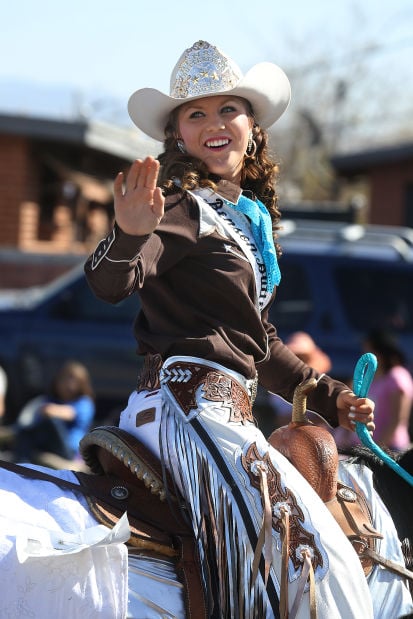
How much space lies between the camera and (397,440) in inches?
282

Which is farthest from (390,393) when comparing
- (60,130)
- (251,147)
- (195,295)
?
(60,130)

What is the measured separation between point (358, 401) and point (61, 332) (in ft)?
20.9

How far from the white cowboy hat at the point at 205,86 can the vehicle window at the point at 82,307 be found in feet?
20.0

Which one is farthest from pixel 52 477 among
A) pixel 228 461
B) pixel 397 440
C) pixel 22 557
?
pixel 397 440

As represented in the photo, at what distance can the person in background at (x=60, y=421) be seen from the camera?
7.82 m

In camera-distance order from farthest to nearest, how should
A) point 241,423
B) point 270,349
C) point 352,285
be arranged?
point 352,285 < point 270,349 < point 241,423

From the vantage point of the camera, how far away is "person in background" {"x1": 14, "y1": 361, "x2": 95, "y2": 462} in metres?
7.82

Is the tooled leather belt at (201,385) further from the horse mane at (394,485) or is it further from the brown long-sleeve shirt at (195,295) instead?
the horse mane at (394,485)

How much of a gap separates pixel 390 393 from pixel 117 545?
16.2ft

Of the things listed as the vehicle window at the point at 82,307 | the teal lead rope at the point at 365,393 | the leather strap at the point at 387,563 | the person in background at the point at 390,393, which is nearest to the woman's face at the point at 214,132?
the teal lead rope at the point at 365,393

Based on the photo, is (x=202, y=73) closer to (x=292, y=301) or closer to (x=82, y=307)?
(x=292, y=301)

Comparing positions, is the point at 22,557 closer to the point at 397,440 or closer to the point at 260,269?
the point at 260,269

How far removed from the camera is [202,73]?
291 cm

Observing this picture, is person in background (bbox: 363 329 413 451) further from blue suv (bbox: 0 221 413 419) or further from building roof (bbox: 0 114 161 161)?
building roof (bbox: 0 114 161 161)
